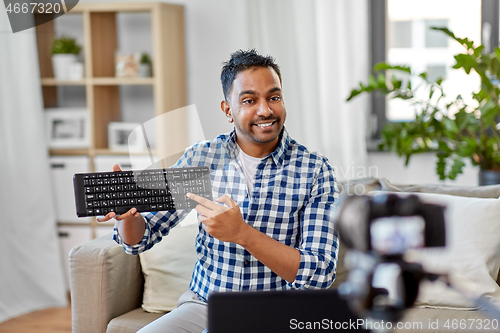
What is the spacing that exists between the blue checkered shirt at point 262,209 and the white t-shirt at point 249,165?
2 cm

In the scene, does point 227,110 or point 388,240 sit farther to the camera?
point 227,110

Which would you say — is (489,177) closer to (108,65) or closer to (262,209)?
(262,209)

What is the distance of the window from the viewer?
2.44 meters

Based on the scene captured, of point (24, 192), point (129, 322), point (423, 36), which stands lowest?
point (129, 322)

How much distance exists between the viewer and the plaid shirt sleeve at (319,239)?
3.31 feet

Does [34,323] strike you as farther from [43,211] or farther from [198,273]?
[198,273]

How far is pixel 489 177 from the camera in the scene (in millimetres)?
1926

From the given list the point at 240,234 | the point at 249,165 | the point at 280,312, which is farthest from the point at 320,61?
the point at 280,312

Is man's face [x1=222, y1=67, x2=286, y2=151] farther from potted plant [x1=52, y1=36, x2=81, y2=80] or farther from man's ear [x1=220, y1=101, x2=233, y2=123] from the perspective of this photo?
potted plant [x1=52, y1=36, x2=81, y2=80]

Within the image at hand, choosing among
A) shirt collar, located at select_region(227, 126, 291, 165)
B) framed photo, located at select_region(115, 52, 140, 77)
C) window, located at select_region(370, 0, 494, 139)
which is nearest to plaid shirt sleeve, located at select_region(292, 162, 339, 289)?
shirt collar, located at select_region(227, 126, 291, 165)

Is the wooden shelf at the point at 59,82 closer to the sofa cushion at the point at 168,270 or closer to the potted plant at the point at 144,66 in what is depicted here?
the potted plant at the point at 144,66

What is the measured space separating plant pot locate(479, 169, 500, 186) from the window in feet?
1.93

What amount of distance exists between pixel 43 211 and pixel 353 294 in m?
2.46

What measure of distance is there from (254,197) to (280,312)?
0.77m
